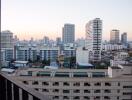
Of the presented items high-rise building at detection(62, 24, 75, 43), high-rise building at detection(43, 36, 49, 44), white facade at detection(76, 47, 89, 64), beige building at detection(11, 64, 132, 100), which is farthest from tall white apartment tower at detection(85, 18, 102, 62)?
beige building at detection(11, 64, 132, 100)

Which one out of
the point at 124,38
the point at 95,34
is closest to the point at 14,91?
the point at 95,34

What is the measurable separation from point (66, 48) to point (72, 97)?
9927 mm

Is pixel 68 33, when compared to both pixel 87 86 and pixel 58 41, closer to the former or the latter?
pixel 58 41

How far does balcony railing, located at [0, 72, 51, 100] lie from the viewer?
1.29 ft

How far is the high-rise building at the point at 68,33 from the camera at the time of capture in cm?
1638

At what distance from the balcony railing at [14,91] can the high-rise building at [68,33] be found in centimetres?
1548

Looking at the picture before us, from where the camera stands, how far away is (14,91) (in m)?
0.48

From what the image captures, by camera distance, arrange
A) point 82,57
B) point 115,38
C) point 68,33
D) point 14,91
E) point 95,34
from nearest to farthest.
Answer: point 14,91
point 82,57
point 95,34
point 68,33
point 115,38

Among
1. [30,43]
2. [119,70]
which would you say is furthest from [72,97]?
[30,43]

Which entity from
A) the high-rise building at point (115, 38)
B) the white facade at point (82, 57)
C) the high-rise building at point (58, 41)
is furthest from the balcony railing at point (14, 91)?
the high-rise building at point (115, 38)

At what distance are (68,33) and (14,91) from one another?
53.6 ft

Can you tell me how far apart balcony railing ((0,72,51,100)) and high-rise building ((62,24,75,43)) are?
1548 cm

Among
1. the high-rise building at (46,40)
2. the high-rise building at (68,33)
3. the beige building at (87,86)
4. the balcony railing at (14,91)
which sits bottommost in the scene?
the beige building at (87,86)

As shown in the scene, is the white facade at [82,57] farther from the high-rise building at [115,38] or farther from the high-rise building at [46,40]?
the high-rise building at [115,38]
